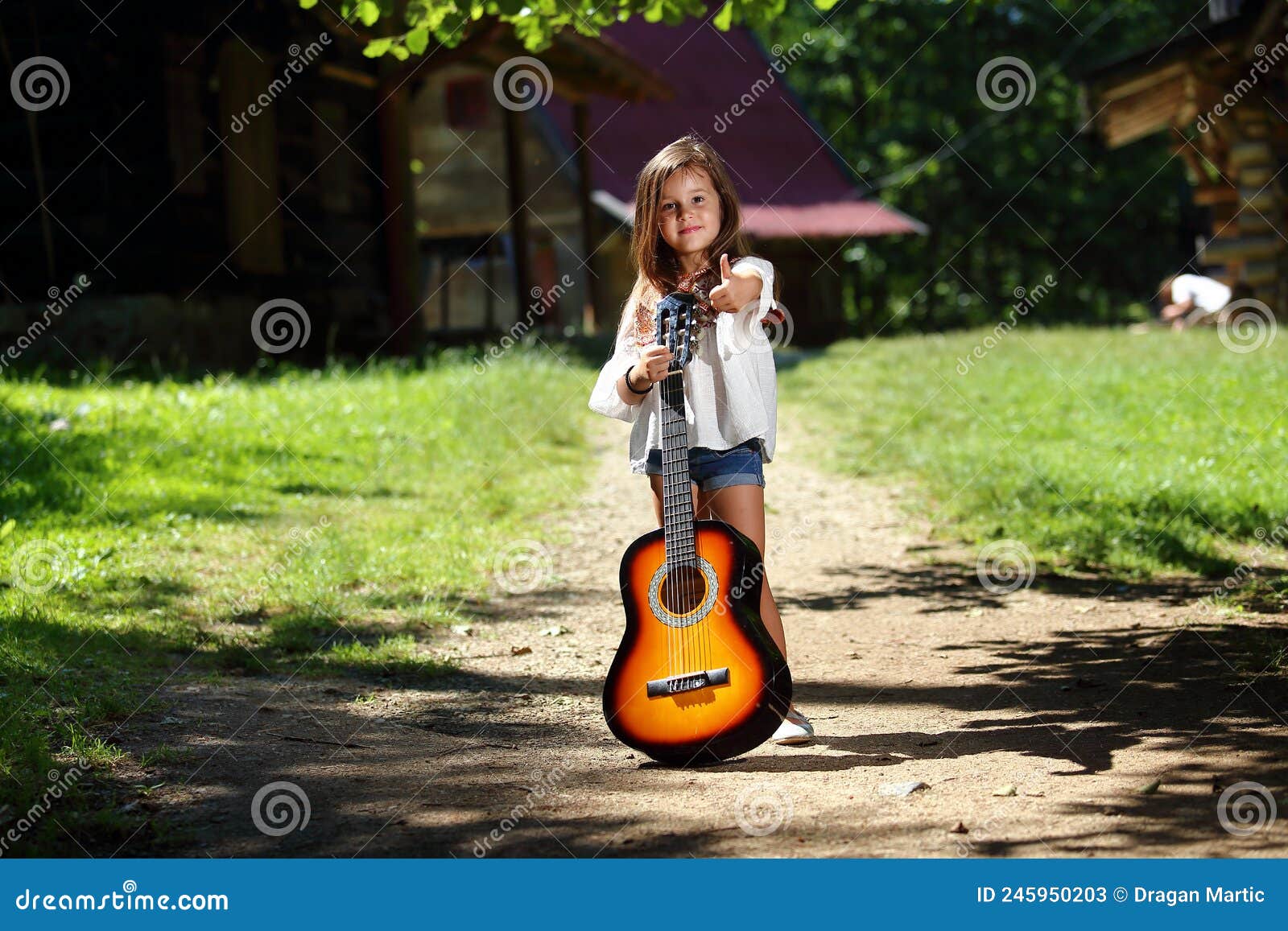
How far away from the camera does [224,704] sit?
4996 millimetres

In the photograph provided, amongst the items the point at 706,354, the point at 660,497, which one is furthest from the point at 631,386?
the point at 660,497

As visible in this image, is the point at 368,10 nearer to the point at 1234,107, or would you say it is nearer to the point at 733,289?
the point at 733,289

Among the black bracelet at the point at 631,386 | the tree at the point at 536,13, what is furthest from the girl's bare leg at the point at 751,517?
the tree at the point at 536,13

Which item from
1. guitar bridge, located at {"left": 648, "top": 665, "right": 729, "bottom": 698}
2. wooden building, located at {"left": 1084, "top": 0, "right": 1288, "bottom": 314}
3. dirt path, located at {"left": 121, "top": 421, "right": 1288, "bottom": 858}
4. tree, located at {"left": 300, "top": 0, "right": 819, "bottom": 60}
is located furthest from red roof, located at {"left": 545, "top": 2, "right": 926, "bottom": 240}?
guitar bridge, located at {"left": 648, "top": 665, "right": 729, "bottom": 698}

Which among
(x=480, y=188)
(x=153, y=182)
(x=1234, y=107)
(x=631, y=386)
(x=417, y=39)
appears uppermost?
(x=480, y=188)

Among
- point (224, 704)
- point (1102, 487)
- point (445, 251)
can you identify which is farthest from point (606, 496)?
point (445, 251)

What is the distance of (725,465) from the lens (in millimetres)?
4379

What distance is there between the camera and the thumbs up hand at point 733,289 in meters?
4.10

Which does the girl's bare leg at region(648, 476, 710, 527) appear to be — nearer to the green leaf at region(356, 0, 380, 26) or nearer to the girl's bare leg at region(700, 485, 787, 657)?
the girl's bare leg at region(700, 485, 787, 657)

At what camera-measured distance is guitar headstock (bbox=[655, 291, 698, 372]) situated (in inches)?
165

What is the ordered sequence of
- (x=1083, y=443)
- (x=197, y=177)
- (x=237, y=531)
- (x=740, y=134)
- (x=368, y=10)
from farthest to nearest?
(x=740, y=134) < (x=197, y=177) < (x=1083, y=443) < (x=237, y=531) < (x=368, y=10)

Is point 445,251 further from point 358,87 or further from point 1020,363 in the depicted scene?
point 1020,363

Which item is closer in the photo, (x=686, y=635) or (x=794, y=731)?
(x=686, y=635)

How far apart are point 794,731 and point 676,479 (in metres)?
0.93
